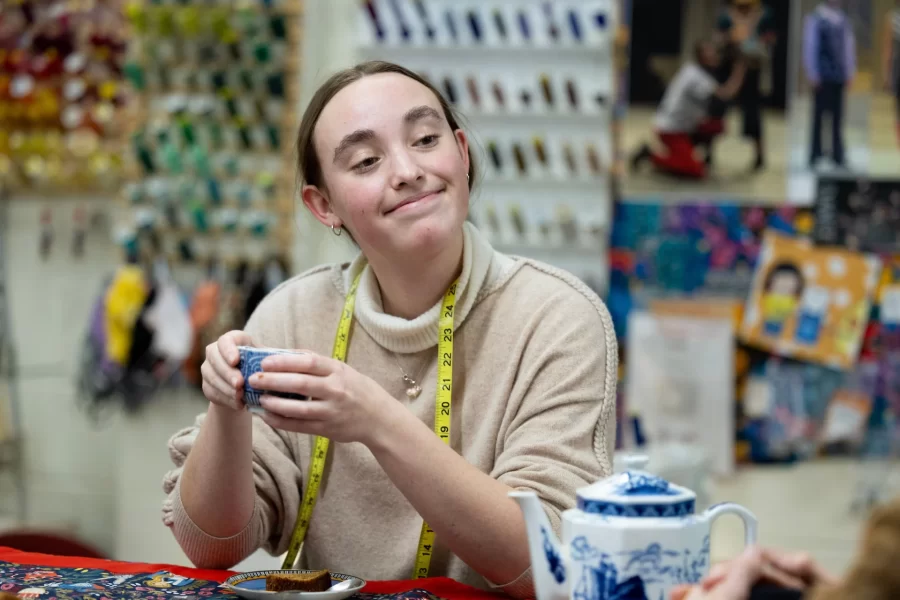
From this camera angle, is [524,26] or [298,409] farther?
[524,26]

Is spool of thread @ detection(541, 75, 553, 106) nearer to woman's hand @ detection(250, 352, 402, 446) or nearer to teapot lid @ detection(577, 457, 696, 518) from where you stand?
woman's hand @ detection(250, 352, 402, 446)

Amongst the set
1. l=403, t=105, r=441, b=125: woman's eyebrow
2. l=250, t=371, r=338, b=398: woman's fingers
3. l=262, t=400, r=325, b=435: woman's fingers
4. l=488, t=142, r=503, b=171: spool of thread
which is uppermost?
l=488, t=142, r=503, b=171: spool of thread

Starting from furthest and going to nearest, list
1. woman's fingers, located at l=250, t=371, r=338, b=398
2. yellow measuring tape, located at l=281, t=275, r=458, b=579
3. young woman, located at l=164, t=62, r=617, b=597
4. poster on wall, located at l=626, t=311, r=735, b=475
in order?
poster on wall, located at l=626, t=311, r=735, b=475
yellow measuring tape, located at l=281, t=275, r=458, b=579
young woman, located at l=164, t=62, r=617, b=597
woman's fingers, located at l=250, t=371, r=338, b=398

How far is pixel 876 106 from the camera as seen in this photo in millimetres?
3906

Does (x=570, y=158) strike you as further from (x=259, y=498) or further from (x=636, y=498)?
(x=636, y=498)

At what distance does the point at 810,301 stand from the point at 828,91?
805mm

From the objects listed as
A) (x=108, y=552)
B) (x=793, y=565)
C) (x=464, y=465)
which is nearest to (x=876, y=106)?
(x=464, y=465)

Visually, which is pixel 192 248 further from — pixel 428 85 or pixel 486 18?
pixel 428 85

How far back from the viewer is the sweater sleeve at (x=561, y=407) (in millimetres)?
1471

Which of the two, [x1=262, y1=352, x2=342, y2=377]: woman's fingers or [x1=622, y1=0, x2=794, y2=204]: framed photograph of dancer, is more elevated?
[x1=622, y1=0, x2=794, y2=204]: framed photograph of dancer

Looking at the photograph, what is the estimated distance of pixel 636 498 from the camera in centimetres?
99

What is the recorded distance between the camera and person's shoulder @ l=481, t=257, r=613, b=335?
1.70 meters

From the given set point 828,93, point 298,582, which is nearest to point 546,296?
point 298,582

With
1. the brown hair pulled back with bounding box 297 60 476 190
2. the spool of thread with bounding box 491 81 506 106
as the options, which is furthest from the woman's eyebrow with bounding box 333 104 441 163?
the spool of thread with bounding box 491 81 506 106
